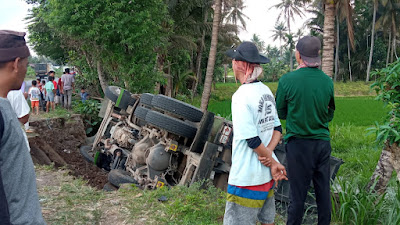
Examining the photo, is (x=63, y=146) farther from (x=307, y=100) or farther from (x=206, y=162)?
(x=307, y=100)

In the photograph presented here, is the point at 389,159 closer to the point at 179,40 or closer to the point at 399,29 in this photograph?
the point at 179,40

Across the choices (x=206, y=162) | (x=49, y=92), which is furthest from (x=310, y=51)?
(x=49, y=92)

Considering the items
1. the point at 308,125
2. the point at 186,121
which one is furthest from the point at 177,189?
the point at 308,125

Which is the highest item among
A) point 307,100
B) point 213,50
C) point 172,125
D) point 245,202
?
point 307,100

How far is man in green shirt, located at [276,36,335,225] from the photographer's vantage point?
3449 mm

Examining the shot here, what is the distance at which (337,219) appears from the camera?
4.84m

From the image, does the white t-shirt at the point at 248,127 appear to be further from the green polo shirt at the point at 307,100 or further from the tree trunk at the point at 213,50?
the tree trunk at the point at 213,50

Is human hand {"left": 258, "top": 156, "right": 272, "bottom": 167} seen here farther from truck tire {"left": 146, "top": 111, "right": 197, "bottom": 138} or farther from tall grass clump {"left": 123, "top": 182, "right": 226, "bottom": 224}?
truck tire {"left": 146, "top": 111, "right": 197, "bottom": 138}

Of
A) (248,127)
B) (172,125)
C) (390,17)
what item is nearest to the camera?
(248,127)

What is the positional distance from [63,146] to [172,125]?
21.0ft

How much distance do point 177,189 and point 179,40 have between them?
19134 mm

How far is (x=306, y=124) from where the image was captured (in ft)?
11.3

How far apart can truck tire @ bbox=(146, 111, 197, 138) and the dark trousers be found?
2.93 m

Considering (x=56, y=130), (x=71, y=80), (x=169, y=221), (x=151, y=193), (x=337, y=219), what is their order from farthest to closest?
(x=71, y=80)
(x=56, y=130)
(x=151, y=193)
(x=337, y=219)
(x=169, y=221)
